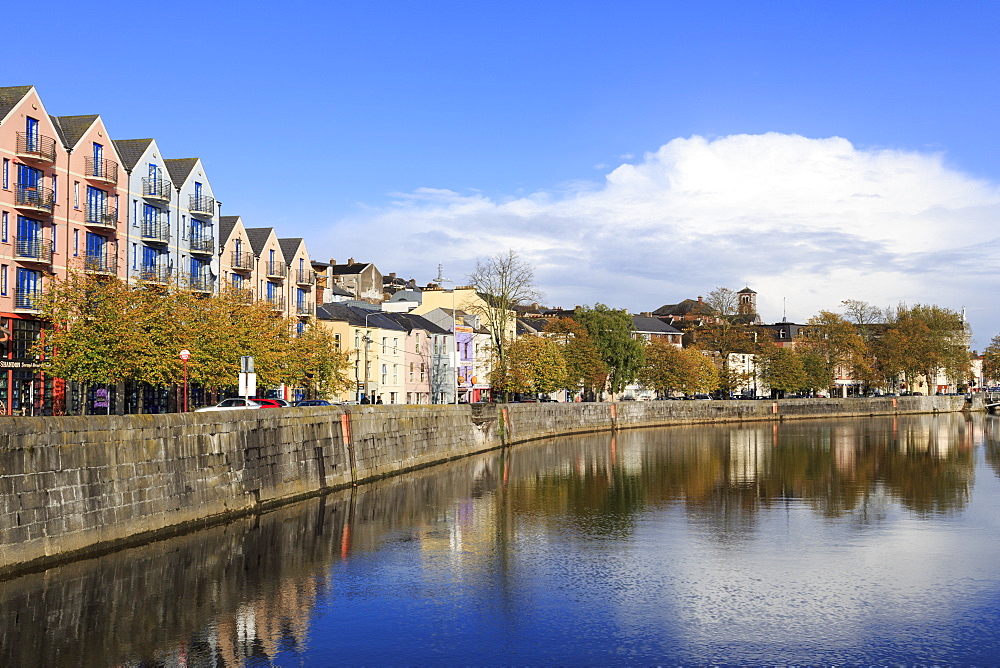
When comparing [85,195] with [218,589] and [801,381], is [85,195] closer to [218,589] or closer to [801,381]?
[218,589]

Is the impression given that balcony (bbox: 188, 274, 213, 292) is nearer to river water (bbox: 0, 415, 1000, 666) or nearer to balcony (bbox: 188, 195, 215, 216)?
balcony (bbox: 188, 195, 215, 216)

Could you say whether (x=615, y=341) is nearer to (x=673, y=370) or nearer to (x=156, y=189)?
(x=673, y=370)

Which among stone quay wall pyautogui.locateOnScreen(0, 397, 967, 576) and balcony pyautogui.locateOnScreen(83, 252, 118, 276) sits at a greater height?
balcony pyautogui.locateOnScreen(83, 252, 118, 276)

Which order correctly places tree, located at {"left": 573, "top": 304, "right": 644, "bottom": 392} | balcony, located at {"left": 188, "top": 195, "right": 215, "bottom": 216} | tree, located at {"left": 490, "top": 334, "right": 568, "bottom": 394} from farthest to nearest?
tree, located at {"left": 573, "top": 304, "right": 644, "bottom": 392} < tree, located at {"left": 490, "top": 334, "right": 568, "bottom": 394} < balcony, located at {"left": 188, "top": 195, "right": 215, "bottom": 216}

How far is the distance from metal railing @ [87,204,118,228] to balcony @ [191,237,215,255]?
437 inches

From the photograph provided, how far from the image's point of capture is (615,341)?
5059 inches

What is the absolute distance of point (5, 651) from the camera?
2136cm

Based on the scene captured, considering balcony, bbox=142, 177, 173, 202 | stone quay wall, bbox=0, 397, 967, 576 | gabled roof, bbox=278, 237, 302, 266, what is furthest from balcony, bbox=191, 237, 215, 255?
stone quay wall, bbox=0, 397, 967, 576

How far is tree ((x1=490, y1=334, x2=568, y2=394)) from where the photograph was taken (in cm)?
10462

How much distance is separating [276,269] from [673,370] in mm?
62465

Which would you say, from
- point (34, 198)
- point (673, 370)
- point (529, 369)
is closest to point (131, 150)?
point (34, 198)

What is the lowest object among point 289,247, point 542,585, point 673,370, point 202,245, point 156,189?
point 542,585

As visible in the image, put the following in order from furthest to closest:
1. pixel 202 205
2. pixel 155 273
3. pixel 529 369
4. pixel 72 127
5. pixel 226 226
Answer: pixel 529 369, pixel 226 226, pixel 202 205, pixel 155 273, pixel 72 127

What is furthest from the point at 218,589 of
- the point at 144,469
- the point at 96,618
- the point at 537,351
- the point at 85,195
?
the point at 537,351
